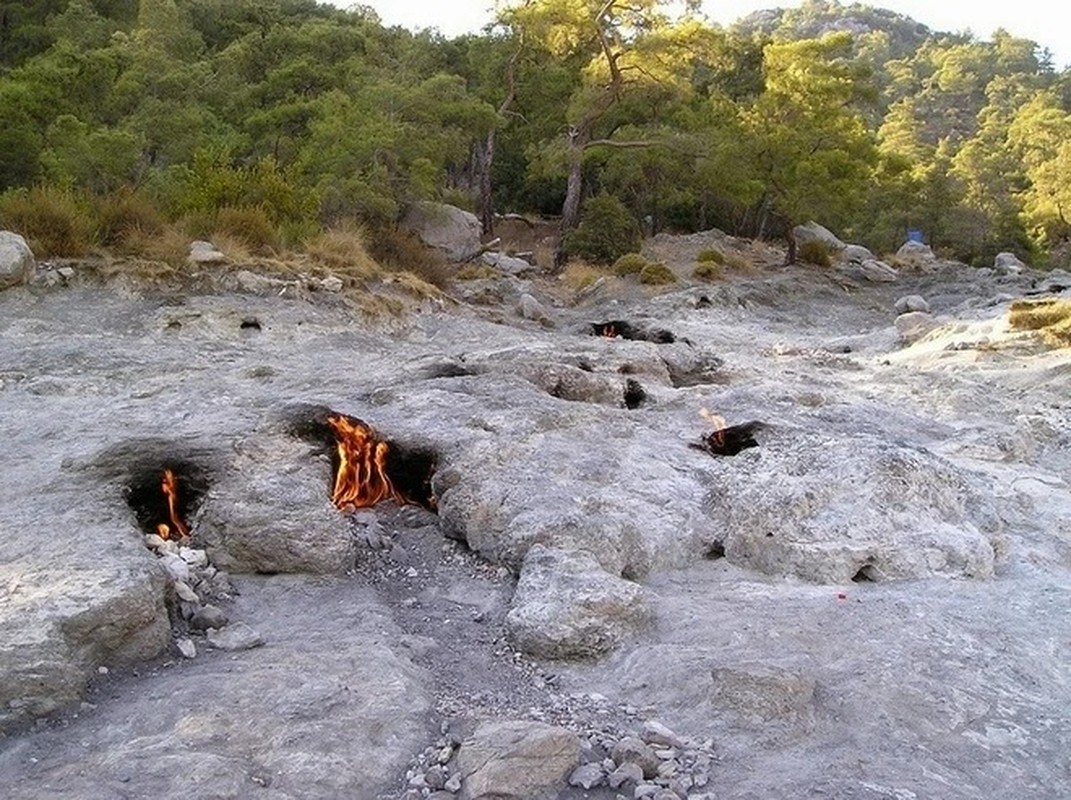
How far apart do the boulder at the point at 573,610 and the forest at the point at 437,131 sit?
9.26 m

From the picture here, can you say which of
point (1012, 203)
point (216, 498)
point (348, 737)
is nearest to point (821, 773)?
point (348, 737)

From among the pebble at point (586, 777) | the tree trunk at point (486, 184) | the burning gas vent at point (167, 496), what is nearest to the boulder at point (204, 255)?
the burning gas vent at point (167, 496)

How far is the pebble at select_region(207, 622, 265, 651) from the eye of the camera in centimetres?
402

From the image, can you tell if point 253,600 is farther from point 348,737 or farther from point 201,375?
point 201,375

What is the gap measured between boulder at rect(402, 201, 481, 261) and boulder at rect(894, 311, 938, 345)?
10.4 m

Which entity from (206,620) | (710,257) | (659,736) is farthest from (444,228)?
(659,736)

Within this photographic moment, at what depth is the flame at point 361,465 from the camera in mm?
6078

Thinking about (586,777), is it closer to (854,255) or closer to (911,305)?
(911,305)

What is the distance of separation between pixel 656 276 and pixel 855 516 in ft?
49.8

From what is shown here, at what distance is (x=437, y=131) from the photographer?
64.1 ft

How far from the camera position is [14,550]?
423 cm

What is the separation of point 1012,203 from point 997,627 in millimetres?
41971

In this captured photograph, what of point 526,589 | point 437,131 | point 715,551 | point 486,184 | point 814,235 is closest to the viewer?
point 526,589

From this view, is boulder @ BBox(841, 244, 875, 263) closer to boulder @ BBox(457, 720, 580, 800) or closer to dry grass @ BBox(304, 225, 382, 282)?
dry grass @ BBox(304, 225, 382, 282)
